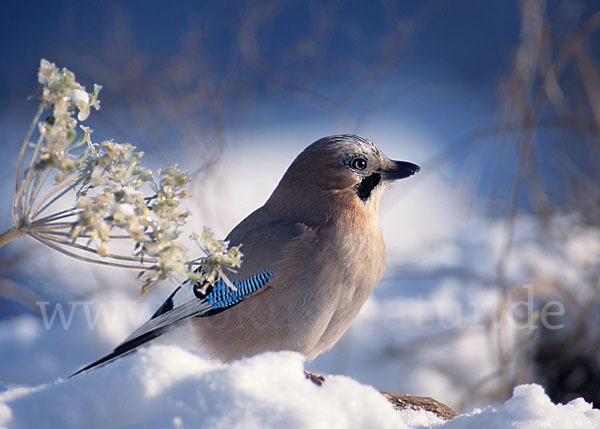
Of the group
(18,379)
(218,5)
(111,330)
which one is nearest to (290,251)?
(18,379)

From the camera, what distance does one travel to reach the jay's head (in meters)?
1.53

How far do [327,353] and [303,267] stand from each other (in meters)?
1.14

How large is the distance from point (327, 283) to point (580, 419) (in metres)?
0.55

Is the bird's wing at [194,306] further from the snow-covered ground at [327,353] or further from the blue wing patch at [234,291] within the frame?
the snow-covered ground at [327,353]

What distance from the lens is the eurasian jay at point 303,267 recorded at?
1.38m

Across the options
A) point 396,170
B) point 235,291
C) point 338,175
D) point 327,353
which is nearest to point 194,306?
point 235,291

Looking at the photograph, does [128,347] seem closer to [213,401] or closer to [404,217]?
[213,401]

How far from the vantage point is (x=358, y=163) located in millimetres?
1545

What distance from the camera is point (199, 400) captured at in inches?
34.1

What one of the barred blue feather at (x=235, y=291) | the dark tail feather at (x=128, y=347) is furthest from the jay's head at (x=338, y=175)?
the dark tail feather at (x=128, y=347)

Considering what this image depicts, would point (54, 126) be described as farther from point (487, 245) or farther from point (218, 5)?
point (218, 5)

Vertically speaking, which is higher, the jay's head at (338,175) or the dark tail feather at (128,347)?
the jay's head at (338,175)

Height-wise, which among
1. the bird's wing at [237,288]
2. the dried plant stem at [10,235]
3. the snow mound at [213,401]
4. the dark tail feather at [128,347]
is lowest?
the snow mound at [213,401]

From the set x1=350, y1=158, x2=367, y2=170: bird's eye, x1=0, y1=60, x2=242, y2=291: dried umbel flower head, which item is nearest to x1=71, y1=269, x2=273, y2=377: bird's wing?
x1=350, y1=158, x2=367, y2=170: bird's eye
